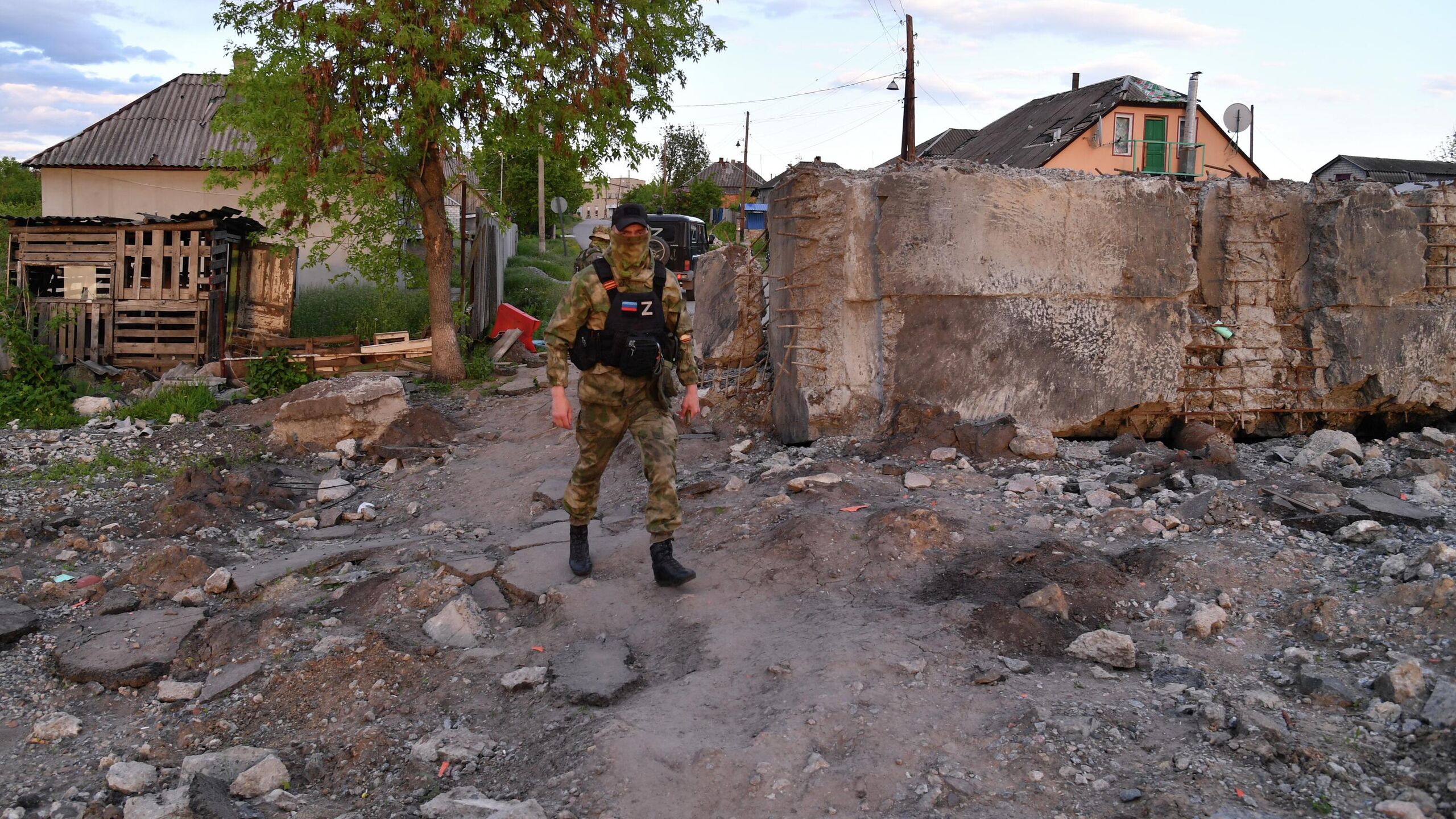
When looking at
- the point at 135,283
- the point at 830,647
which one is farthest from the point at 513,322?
the point at 830,647

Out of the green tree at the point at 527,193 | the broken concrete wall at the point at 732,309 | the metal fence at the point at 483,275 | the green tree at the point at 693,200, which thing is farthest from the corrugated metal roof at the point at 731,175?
the broken concrete wall at the point at 732,309

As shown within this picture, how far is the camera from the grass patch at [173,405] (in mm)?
9422

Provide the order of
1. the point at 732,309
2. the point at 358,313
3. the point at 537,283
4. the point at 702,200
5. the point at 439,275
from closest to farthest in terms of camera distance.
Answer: the point at 732,309 → the point at 439,275 → the point at 358,313 → the point at 537,283 → the point at 702,200

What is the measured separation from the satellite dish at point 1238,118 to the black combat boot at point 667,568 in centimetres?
816

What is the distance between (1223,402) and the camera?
6.25 meters

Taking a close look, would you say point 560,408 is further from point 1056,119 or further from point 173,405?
point 1056,119

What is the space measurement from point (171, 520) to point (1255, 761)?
18.2 ft

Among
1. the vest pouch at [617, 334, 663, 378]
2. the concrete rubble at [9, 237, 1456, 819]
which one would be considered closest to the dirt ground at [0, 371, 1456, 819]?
the concrete rubble at [9, 237, 1456, 819]

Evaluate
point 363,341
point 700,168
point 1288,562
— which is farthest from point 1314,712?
point 700,168

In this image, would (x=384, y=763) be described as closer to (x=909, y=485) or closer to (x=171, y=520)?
(x=909, y=485)

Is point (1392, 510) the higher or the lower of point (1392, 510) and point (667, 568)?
the higher

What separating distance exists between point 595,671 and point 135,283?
1161cm

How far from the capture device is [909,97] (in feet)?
66.8

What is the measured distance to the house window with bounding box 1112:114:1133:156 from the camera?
27234mm
